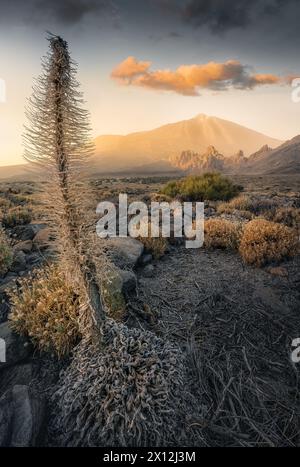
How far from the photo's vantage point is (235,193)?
16.9 meters

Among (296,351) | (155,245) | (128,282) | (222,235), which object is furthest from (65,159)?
(222,235)

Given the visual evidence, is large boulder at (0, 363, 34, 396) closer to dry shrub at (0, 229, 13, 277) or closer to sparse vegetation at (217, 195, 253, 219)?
dry shrub at (0, 229, 13, 277)

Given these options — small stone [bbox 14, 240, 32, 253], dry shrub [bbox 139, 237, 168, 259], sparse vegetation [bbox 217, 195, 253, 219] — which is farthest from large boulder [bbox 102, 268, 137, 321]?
sparse vegetation [bbox 217, 195, 253, 219]

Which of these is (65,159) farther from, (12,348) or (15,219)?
(15,219)

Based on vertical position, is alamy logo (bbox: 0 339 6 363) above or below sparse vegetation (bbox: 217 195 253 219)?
below

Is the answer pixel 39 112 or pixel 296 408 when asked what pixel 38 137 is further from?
pixel 296 408

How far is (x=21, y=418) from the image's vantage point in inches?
109

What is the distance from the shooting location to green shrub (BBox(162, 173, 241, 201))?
1616 centimetres

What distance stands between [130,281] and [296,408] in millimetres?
2741

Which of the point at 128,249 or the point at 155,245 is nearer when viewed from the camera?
the point at 128,249

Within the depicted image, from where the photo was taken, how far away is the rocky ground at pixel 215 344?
2895 mm

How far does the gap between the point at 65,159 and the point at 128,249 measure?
3918 mm

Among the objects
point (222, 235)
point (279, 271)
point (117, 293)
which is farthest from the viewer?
point (222, 235)
